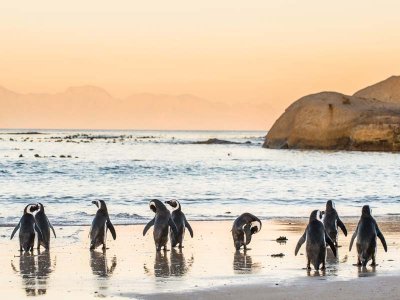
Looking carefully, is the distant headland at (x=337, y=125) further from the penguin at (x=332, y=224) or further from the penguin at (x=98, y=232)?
the penguin at (x=98, y=232)

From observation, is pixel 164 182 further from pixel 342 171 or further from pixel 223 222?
pixel 223 222

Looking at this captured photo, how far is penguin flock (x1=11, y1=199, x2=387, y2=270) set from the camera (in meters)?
13.0

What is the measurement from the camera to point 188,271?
12.5m

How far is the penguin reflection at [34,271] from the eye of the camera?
10936 mm

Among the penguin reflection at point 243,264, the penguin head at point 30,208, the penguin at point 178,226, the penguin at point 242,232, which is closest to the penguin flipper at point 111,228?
the penguin at point 178,226

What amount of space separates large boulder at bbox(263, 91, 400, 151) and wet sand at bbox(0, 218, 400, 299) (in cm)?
6528

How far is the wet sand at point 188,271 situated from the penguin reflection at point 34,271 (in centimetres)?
1

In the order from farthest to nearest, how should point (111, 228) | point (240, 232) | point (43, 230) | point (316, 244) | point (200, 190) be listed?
1. point (200, 190)
2. point (111, 228)
3. point (43, 230)
4. point (240, 232)
5. point (316, 244)

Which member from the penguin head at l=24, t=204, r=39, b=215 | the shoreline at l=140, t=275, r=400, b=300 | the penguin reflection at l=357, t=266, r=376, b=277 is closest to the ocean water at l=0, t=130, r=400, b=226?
the penguin head at l=24, t=204, r=39, b=215

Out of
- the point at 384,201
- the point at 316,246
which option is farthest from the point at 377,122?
the point at 316,246

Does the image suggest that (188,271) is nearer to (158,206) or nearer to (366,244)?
(366,244)

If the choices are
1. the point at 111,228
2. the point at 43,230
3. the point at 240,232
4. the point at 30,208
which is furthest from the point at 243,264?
the point at 30,208

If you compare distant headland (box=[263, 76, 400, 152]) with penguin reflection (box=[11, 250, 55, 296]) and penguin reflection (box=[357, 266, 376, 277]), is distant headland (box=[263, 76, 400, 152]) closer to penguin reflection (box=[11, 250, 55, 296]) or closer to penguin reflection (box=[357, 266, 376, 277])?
penguin reflection (box=[11, 250, 55, 296])

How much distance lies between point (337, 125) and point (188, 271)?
7349 centimetres
